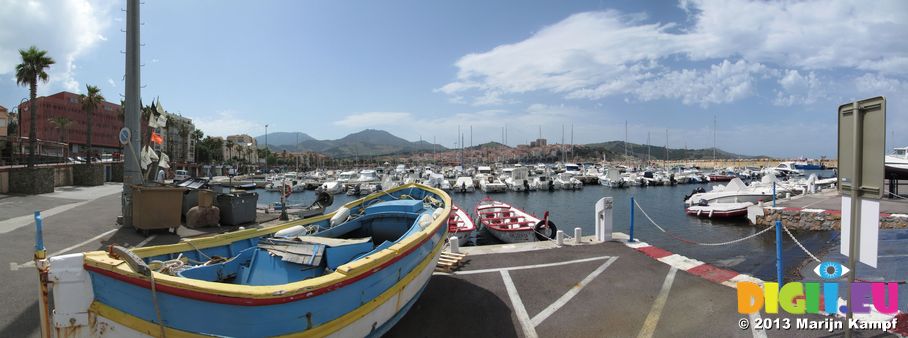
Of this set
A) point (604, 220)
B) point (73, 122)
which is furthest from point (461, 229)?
point (73, 122)

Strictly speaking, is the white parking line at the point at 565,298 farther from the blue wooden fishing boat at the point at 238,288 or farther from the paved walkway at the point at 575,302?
the blue wooden fishing boat at the point at 238,288

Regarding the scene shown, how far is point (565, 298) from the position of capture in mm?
6285

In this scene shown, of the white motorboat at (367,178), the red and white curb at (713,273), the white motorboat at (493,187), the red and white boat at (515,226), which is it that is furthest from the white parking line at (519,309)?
the white motorboat at (367,178)

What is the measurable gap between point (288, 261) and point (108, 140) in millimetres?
100893

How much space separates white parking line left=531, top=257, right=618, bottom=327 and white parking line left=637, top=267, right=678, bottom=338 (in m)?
1.14

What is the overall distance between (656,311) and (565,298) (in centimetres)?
131

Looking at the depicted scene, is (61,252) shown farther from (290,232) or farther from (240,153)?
(240,153)

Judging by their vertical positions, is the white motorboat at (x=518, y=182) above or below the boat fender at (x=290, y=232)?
below

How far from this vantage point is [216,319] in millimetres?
3164

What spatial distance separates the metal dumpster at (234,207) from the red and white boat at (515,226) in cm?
958

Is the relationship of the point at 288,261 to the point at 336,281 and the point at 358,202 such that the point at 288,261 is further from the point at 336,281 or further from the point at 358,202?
the point at 358,202

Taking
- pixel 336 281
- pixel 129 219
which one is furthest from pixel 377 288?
pixel 129 219

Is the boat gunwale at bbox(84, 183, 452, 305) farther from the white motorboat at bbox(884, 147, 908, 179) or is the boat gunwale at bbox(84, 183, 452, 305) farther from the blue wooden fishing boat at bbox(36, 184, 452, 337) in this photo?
the white motorboat at bbox(884, 147, 908, 179)

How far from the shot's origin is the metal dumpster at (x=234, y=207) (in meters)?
12.6
